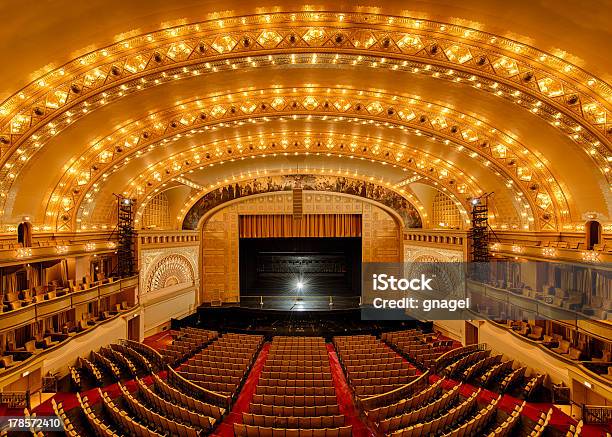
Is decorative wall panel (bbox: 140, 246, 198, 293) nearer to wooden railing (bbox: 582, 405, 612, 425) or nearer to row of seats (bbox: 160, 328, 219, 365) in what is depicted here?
row of seats (bbox: 160, 328, 219, 365)

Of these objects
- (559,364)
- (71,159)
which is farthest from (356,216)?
(71,159)

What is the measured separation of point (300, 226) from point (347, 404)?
15.1 metres

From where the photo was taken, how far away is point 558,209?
14.7 meters

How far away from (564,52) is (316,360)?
11.6 m

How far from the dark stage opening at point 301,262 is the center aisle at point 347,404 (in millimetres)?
11567

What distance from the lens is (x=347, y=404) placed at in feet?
36.5

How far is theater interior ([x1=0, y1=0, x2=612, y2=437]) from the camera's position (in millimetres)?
8555

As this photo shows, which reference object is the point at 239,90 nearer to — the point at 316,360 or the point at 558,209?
the point at 316,360

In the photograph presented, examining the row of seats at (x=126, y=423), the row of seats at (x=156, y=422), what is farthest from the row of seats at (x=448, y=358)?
the row of seats at (x=126, y=423)

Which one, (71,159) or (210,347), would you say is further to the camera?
(210,347)

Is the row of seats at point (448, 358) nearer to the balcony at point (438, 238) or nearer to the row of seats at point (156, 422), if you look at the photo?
the balcony at point (438, 238)

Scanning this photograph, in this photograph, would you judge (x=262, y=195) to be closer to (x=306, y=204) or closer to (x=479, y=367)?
(x=306, y=204)

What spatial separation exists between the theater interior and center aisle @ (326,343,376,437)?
0.10 meters

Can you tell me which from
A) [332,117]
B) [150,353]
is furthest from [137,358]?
[332,117]
